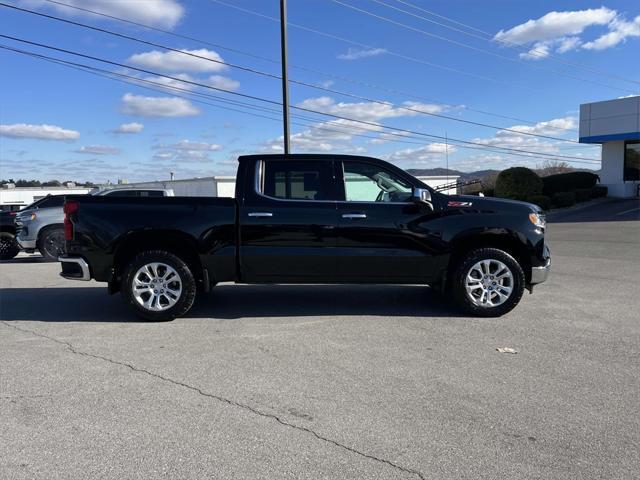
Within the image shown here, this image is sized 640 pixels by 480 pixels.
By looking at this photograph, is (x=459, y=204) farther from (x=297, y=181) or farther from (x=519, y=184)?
(x=519, y=184)

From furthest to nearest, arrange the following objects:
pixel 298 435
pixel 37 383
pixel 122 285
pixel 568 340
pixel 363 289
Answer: pixel 363 289, pixel 122 285, pixel 568 340, pixel 37 383, pixel 298 435

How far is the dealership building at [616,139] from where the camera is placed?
28.9 metres

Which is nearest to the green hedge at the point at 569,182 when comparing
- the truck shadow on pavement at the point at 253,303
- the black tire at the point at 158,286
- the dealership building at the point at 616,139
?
the dealership building at the point at 616,139

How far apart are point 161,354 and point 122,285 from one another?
1532 mm

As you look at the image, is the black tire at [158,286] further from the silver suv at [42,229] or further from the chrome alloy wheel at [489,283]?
the silver suv at [42,229]

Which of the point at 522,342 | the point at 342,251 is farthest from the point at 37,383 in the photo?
the point at 522,342

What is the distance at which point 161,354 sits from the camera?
521cm

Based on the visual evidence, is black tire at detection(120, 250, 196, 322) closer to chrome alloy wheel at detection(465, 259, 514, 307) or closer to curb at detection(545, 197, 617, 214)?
chrome alloy wheel at detection(465, 259, 514, 307)

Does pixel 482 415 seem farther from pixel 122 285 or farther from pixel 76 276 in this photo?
pixel 76 276

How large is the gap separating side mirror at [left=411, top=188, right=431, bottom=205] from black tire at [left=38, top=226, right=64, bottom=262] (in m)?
9.61

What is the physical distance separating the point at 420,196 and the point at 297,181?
1482mm

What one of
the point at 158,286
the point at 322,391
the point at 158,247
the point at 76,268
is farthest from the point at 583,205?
the point at 322,391

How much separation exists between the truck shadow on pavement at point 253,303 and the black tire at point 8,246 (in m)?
5.62

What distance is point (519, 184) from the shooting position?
29.5 metres
